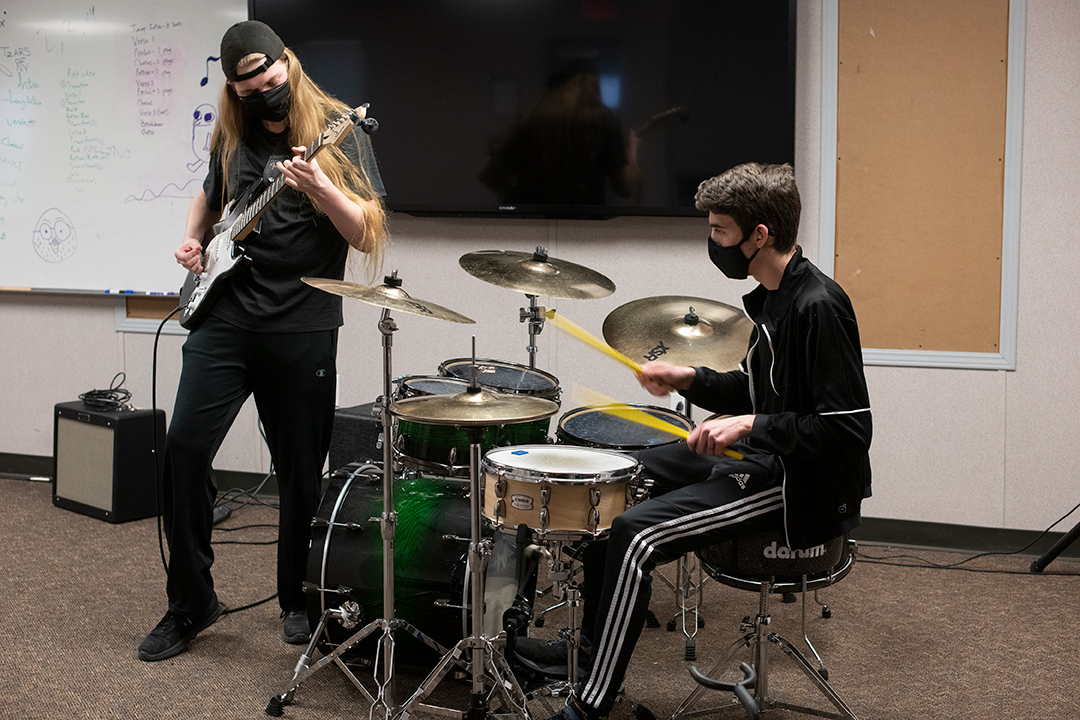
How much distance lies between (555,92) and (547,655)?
7.23ft

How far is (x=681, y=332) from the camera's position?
2.49 meters

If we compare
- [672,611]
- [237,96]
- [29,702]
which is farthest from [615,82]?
[29,702]

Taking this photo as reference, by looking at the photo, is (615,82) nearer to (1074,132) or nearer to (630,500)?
Result: (1074,132)

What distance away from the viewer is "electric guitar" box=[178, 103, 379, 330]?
8.04 feet

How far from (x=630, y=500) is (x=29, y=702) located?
5.04 ft

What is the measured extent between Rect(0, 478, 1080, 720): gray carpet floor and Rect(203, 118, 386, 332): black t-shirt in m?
0.93

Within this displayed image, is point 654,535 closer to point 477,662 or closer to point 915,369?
point 477,662

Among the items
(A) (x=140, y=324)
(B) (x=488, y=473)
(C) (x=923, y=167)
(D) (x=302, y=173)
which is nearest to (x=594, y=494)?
(B) (x=488, y=473)

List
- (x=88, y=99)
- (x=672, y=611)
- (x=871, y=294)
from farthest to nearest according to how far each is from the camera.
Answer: (x=88, y=99) → (x=871, y=294) → (x=672, y=611)

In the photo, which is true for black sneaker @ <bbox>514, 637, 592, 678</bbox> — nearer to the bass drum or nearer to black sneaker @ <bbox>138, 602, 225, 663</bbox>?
the bass drum

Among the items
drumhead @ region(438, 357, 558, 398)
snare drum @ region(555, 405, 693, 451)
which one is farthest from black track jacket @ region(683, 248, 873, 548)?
drumhead @ region(438, 357, 558, 398)

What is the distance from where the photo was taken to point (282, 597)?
2736 mm

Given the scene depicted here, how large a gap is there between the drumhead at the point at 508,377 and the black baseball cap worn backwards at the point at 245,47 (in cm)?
97

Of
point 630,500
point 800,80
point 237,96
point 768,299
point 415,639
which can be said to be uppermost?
point 800,80
